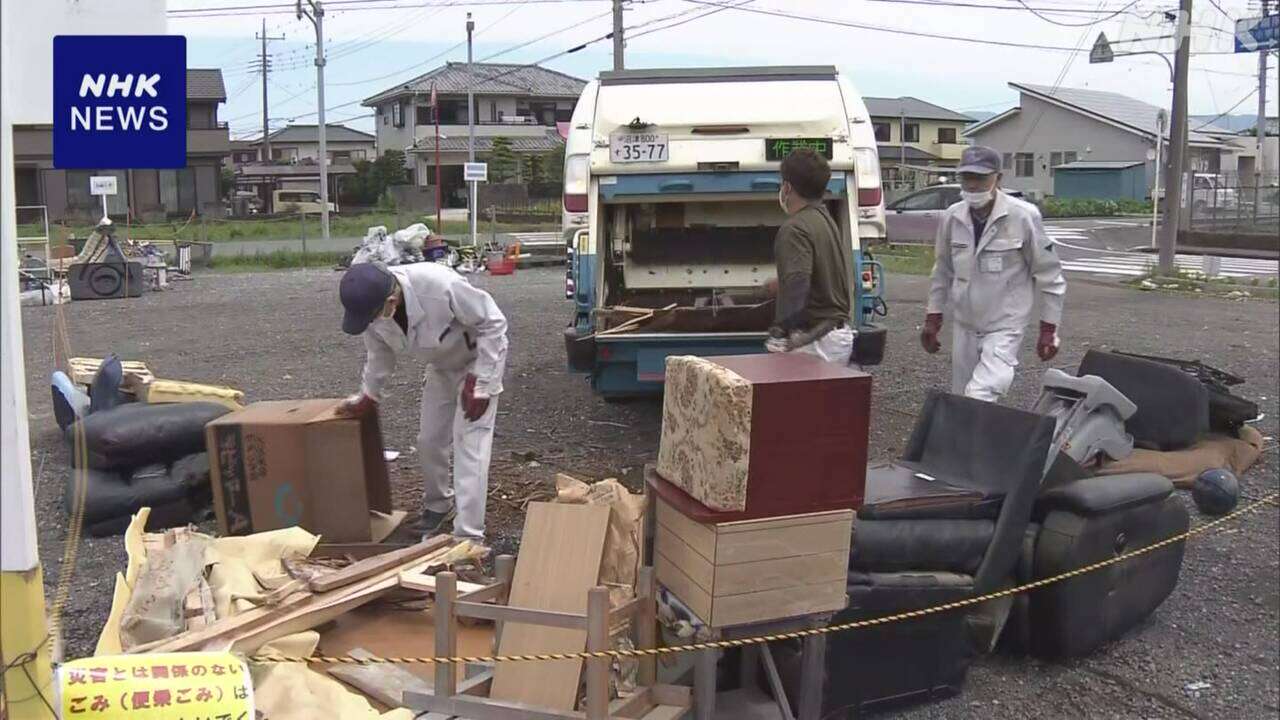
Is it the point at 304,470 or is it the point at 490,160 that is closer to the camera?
the point at 304,470

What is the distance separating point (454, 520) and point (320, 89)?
85.8ft

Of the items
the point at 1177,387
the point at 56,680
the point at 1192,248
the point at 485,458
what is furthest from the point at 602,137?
the point at 1192,248

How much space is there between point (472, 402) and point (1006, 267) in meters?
2.84

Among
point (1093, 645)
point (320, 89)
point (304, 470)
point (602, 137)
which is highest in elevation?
point (320, 89)

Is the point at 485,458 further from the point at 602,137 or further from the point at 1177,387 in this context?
the point at 1177,387

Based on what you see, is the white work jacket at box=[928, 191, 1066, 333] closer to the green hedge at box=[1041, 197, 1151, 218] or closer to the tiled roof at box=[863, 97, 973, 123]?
the green hedge at box=[1041, 197, 1151, 218]

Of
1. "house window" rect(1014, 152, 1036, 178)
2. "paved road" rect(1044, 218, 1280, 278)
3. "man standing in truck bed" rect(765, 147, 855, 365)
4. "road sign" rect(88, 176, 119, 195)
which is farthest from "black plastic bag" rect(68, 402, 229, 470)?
"house window" rect(1014, 152, 1036, 178)

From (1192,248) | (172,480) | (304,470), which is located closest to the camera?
(304,470)

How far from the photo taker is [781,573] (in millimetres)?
3252

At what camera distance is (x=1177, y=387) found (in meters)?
6.21

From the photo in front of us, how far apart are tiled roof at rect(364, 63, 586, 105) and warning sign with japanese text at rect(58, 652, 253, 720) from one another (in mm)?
46367

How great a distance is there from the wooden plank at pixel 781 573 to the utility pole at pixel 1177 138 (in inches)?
648

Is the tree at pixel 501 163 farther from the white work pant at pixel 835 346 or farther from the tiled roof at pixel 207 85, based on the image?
A: the white work pant at pixel 835 346

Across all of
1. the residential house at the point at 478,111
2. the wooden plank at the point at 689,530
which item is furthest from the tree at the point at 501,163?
the wooden plank at the point at 689,530
